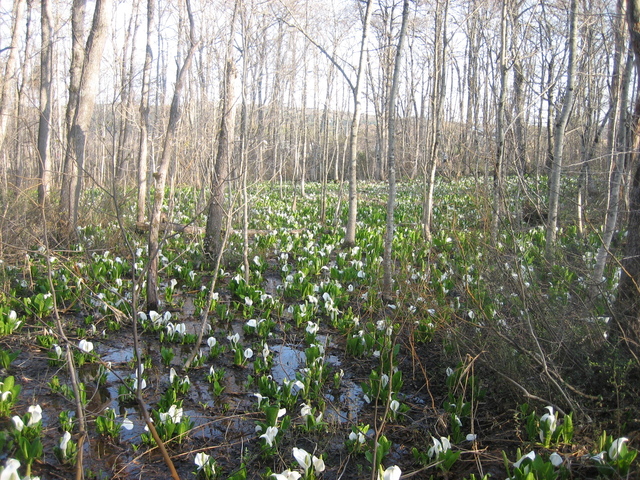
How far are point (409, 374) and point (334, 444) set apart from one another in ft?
4.50

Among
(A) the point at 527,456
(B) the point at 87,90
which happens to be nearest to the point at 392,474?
(A) the point at 527,456

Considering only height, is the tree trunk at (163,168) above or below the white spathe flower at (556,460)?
above

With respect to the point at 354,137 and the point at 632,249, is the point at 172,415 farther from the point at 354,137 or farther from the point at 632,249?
the point at 354,137

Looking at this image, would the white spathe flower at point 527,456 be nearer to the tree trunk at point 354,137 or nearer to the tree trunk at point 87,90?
the tree trunk at point 354,137

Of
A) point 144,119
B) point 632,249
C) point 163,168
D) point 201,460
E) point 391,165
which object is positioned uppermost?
point 144,119

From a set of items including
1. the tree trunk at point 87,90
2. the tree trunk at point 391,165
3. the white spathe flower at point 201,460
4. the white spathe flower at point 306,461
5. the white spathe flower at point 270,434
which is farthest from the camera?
the tree trunk at point 87,90

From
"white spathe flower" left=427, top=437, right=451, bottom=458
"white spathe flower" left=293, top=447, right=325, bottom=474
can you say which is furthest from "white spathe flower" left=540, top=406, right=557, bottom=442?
"white spathe flower" left=293, top=447, right=325, bottom=474

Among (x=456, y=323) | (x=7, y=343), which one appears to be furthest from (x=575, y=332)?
(x=7, y=343)

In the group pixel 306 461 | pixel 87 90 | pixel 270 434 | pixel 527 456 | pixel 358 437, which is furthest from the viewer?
pixel 87 90

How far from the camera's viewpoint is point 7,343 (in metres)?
4.64

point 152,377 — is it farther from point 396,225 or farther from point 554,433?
point 396,225

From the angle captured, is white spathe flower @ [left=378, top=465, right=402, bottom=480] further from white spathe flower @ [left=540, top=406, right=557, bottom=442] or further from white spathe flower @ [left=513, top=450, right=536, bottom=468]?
white spathe flower @ [left=540, top=406, right=557, bottom=442]

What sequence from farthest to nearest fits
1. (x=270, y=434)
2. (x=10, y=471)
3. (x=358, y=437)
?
(x=358, y=437) → (x=270, y=434) → (x=10, y=471)

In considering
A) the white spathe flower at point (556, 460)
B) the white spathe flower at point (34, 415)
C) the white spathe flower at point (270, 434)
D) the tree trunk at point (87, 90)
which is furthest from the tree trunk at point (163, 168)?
the white spathe flower at point (556, 460)
